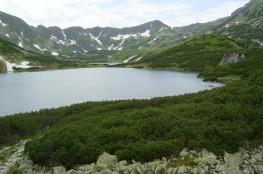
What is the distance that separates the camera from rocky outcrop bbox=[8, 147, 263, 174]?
17.1m

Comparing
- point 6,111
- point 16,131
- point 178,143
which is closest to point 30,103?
point 6,111

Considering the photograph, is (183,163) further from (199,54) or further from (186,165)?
(199,54)

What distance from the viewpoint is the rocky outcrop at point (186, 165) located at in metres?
17.1

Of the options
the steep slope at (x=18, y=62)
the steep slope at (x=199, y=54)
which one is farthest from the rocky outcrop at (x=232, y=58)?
the steep slope at (x=18, y=62)

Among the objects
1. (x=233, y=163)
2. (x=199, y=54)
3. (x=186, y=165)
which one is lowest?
(x=199, y=54)

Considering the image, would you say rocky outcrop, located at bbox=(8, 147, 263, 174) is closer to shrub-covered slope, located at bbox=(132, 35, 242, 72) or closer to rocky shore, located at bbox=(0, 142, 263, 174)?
rocky shore, located at bbox=(0, 142, 263, 174)

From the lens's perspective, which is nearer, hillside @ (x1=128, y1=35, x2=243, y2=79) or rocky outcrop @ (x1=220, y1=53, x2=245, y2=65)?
rocky outcrop @ (x1=220, y1=53, x2=245, y2=65)

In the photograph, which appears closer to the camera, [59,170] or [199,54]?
[59,170]

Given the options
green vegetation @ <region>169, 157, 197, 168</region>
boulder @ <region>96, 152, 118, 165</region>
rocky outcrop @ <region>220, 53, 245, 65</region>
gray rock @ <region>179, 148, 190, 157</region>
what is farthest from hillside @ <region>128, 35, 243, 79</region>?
boulder @ <region>96, 152, 118, 165</region>

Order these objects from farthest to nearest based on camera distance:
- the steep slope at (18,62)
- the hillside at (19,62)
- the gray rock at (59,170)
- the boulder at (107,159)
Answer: the steep slope at (18,62), the hillside at (19,62), the gray rock at (59,170), the boulder at (107,159)

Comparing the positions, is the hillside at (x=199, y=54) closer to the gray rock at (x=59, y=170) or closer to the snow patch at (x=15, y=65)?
the snow patch at (x=15, y=65)

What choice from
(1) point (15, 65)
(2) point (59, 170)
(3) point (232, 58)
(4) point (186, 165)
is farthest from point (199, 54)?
(2) point (59, 170)

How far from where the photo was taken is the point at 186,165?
56.5ft

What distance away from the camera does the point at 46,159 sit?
19.5m
